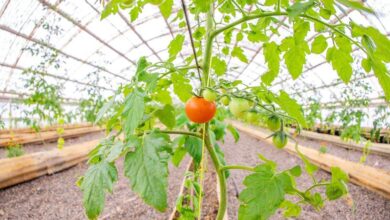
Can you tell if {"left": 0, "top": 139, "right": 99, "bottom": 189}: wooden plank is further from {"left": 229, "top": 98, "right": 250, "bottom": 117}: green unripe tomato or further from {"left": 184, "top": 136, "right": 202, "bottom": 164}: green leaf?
{"left": 229, "top": 98, "right": 250, "bottom": 117}: green unripe tomato

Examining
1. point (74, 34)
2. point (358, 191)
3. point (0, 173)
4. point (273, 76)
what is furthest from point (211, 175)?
point (74, 34)

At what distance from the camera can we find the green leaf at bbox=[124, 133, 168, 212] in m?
0.55

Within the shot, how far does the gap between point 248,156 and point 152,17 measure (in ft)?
21.4

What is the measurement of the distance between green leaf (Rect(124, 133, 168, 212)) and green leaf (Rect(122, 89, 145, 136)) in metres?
0.06

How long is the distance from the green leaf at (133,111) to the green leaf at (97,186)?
0.13m

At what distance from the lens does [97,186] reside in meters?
0.63

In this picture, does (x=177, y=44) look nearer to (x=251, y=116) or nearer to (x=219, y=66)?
(x=219, y=66)

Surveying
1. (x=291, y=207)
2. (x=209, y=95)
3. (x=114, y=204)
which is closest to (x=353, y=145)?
(x=114, y=204)

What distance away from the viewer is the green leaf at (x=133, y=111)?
580 millimetres

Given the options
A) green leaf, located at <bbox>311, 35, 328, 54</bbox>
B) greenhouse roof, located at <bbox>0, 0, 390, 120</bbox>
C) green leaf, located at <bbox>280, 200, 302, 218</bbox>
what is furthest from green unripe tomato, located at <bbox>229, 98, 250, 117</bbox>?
greenhouse roof, located at <bbox>0, 0, 390, 120</bbox>

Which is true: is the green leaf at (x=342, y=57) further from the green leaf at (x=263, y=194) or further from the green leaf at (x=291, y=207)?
the green leaf at (x=291, y=207)

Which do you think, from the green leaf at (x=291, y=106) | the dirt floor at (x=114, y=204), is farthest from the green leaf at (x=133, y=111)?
the dirt floor at (x=114, y=204)

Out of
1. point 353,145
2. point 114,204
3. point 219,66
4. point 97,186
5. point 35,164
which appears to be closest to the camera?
point 97,186

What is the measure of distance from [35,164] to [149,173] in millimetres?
3046
